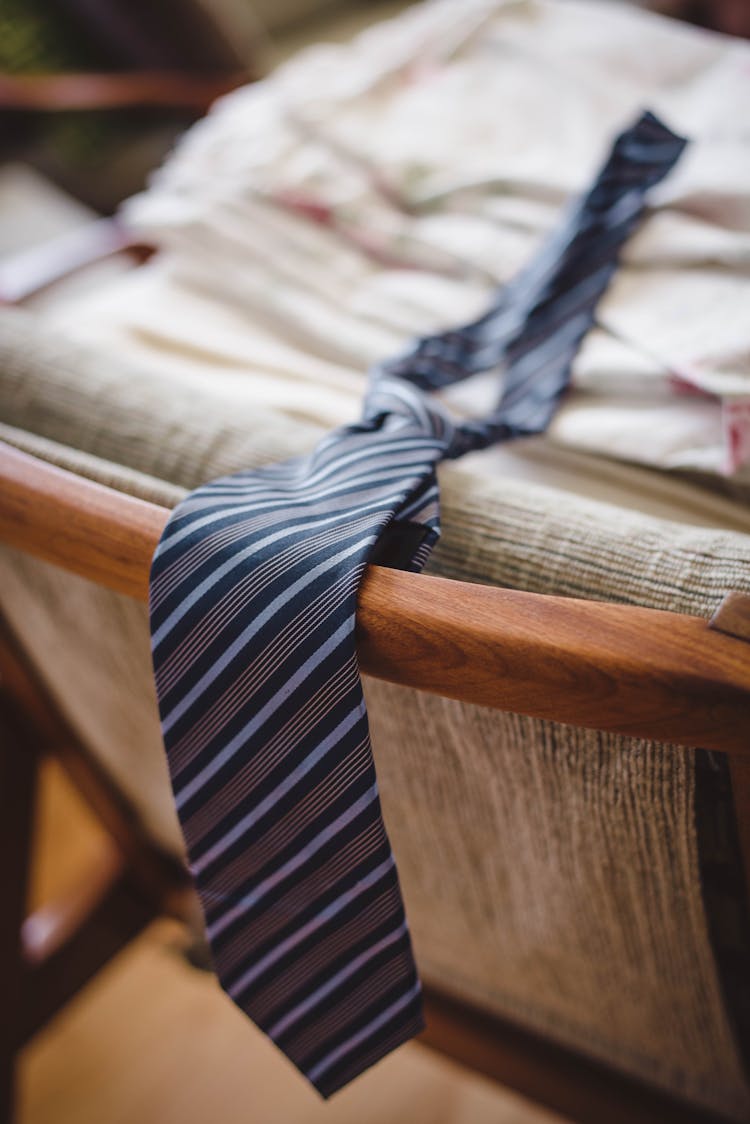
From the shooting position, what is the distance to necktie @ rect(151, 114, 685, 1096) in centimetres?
34

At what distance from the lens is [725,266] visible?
2.05 ft

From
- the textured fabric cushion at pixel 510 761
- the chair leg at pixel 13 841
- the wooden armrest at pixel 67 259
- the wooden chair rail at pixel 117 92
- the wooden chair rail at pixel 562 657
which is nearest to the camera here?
the wooden chair rail at pixel 562 657

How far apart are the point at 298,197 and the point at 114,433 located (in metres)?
0.44

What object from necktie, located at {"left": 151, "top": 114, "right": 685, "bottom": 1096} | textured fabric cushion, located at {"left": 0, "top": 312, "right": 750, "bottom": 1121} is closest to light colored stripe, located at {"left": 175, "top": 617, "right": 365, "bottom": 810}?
necktie, located at {"left": 151, "top": 114, "right": 685, "bottom": 1096}

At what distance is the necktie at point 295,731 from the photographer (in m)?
0.34

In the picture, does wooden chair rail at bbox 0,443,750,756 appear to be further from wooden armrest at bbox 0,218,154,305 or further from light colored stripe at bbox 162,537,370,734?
wooden armrest at bbox 0,218,154,305

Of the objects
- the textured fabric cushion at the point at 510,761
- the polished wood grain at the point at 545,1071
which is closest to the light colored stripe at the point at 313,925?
the textured fabric cushion at the point at 510,761

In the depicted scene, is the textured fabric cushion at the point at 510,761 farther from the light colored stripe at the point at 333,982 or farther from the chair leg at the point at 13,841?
the chair leg at the point at 13,841

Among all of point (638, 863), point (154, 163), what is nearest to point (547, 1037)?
point (638, 863)

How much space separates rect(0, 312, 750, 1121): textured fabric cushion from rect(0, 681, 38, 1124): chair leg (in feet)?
0.78

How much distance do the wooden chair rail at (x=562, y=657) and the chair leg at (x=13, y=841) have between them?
2.10 ft

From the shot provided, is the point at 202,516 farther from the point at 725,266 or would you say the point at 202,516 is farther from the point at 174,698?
the point at 725,266

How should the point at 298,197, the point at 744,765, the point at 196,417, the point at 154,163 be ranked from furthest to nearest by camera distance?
A: the point at 154,163
the point at 298,197
the point at 196,417
the point at 744,765

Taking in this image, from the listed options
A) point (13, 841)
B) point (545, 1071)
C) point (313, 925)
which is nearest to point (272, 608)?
point (313, 925)
